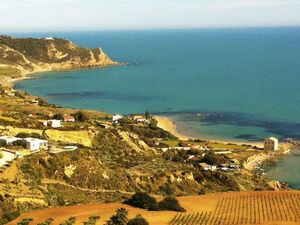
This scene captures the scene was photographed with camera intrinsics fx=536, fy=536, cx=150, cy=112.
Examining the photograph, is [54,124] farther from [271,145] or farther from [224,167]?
[271,145]

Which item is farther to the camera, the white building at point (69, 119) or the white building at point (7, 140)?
the white building at point (69, 119)

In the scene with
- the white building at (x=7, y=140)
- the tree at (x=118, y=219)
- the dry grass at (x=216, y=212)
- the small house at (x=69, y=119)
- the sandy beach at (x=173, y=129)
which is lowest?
the sandy beach at (x=173, y=129)

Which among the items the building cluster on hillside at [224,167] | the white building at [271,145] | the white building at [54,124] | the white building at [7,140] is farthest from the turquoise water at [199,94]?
the white building at [7,140]

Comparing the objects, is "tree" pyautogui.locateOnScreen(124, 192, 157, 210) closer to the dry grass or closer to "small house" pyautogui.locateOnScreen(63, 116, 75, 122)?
the dry grass

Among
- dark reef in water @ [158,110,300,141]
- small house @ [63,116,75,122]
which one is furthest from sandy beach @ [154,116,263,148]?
small house @ [63,116,75,122]

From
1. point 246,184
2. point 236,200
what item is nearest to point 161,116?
point 246,184

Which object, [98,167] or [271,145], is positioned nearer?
[98,167]

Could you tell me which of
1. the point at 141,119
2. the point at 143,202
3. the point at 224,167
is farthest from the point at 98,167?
the point at 141,119

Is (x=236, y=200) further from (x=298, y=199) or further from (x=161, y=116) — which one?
(x=161, y=116)

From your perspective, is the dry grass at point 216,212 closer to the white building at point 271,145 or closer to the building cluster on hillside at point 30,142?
the building cluster on hillside at point 30,142

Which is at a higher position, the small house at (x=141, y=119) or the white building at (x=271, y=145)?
the white building at (x=271, y=145)

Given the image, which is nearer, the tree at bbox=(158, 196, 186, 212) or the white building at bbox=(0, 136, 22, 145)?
the tree at bbox=(158, 196, 186, 212)
